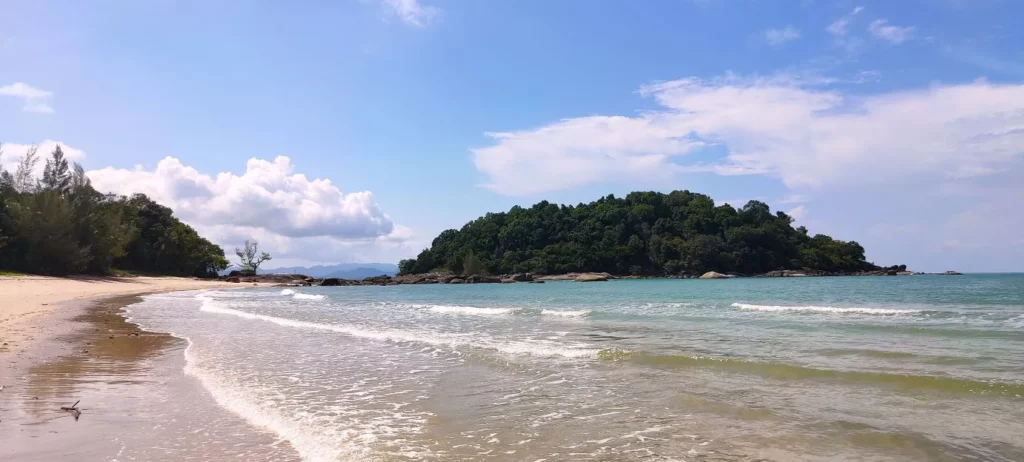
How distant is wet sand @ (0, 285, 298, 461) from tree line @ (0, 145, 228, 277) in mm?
46593

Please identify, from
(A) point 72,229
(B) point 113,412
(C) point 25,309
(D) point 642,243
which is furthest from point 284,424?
(D) point 642,243

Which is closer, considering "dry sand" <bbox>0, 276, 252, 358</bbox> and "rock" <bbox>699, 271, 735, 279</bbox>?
"dry sand" <bbox>0, 276, 252, 358</bbox>

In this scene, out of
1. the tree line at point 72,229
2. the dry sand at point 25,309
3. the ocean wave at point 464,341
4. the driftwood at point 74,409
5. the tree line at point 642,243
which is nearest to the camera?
the driftwood at point 74,409

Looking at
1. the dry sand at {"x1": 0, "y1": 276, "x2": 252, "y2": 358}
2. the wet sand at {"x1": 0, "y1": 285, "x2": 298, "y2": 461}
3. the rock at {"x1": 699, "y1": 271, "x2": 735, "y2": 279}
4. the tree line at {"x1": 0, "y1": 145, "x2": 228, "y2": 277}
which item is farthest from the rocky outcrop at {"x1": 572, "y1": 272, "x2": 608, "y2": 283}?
the wet sand at {"x1": 0, "y1": 285, "x2": 298, "y2": 461}

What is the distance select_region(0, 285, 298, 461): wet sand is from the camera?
6.09 meters

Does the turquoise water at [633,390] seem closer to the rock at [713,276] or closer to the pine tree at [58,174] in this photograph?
the pine tree at [58,174]

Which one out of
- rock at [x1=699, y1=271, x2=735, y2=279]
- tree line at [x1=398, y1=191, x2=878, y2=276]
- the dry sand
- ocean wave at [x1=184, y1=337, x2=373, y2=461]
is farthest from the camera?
tree line at [x1=398, y1=191, x2=878, y2=276]

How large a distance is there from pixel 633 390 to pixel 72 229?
59.7 m

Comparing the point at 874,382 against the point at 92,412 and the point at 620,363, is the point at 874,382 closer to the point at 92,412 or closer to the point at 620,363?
the point at 620,363

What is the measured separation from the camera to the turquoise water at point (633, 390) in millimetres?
6602

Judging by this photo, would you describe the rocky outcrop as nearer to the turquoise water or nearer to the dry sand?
the dry sand

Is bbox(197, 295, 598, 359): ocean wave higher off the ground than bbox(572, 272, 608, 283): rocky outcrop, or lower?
lower

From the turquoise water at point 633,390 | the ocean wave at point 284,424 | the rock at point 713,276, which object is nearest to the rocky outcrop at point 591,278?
the rock at point 713,276

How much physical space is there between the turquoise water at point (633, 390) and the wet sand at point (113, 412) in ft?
1.43
